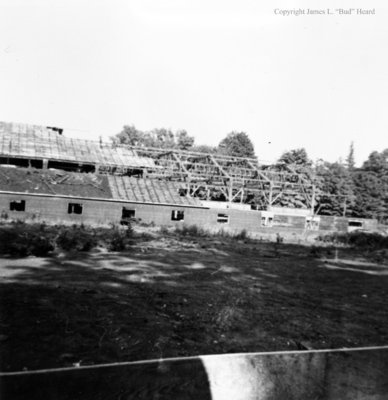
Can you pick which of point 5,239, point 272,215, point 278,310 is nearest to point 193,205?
point 272,215

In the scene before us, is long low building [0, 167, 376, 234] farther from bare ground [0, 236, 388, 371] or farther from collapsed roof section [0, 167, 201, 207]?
bare ground [0, 236, 388, 371]

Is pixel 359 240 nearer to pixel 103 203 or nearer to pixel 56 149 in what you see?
pixel 103 203

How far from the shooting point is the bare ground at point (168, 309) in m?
5.84

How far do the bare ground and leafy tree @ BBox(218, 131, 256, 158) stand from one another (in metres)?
74.9

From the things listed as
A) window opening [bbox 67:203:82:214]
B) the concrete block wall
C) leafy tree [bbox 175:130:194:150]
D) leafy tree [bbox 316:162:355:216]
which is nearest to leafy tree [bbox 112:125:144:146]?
leafy tree [bbox 175:130:194:150]

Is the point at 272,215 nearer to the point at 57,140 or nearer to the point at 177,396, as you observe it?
the point at 57,140

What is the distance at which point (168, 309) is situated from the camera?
8.02 metres

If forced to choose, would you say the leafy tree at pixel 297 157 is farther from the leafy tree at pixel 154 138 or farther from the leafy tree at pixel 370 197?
the leafy tree at pixel 154 138

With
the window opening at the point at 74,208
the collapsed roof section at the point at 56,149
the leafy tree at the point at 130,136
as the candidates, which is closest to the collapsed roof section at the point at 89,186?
the window opening at the point at 74,208

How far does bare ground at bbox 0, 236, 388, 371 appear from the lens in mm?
5840

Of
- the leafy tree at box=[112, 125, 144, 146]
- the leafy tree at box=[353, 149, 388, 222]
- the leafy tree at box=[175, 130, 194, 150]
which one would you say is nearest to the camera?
the leafy tree at box=[353, 149, 388, 222]

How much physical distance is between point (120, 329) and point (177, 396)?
2302 mm

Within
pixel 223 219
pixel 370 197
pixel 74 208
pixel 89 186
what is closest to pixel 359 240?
pixel 223 219

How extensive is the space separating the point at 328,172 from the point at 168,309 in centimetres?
5928
